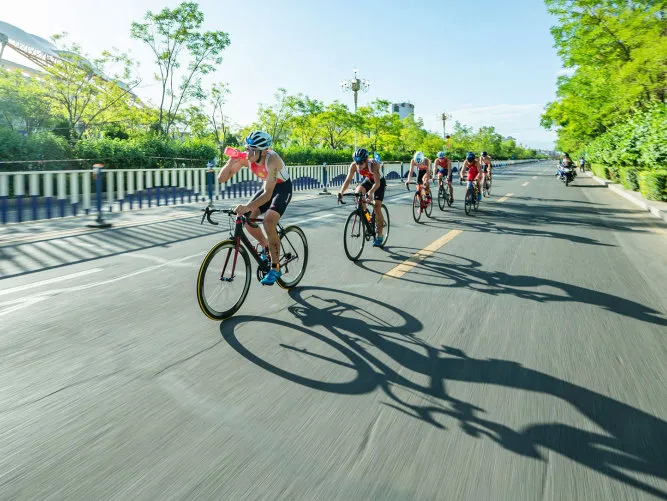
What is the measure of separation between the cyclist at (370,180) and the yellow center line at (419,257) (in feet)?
2.80

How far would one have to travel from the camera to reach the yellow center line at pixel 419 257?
288 inches

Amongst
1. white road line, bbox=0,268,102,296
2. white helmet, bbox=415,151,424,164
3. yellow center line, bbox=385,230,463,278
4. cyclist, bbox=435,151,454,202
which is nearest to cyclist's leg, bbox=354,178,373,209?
yellow center line, bbox=385,230,463,278

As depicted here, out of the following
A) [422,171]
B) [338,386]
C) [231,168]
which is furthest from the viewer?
[422,171]

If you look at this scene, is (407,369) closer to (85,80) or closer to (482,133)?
(85,80)

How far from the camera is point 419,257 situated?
27.7 feet

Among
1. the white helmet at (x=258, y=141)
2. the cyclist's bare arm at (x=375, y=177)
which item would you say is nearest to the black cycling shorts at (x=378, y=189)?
the cyclist's bare arm at (x=375, y=177)

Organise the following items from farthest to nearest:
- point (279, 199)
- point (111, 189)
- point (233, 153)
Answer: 1. point (111, 189)
2. point (279, 199)
3. point (233, 153)

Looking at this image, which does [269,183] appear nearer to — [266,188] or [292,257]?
[266,188]

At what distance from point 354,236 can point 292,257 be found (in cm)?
211

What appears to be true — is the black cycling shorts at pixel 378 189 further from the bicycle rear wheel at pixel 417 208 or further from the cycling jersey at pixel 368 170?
the bicycle rear wheel at pixel 417 208

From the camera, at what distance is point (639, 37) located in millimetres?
26828

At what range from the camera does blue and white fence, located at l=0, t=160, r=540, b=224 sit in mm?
11258

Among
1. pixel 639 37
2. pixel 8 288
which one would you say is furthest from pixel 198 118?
pixel 8 288

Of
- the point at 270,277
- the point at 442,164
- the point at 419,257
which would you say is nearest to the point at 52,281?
the point at 270,277
